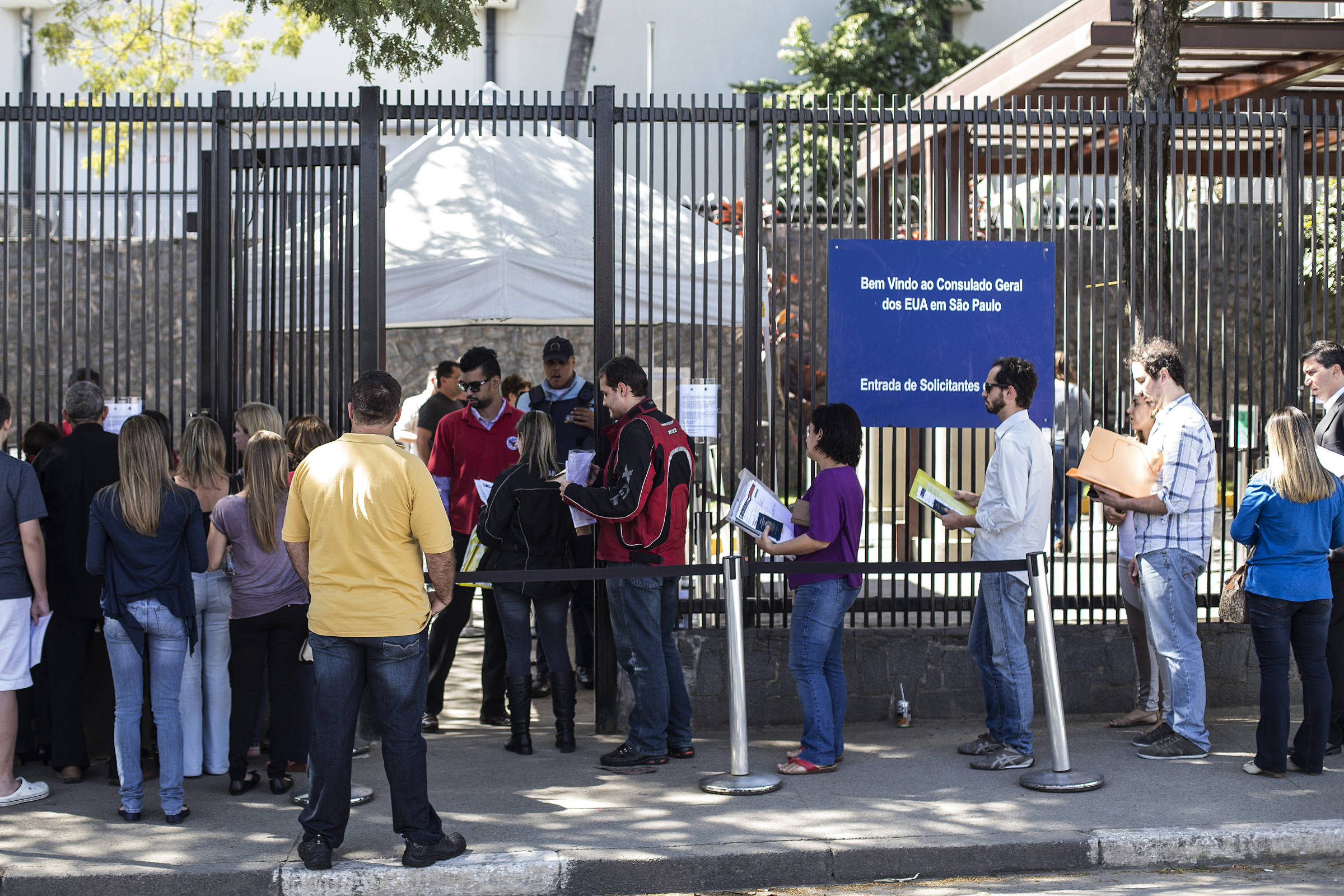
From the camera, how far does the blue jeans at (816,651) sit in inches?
227

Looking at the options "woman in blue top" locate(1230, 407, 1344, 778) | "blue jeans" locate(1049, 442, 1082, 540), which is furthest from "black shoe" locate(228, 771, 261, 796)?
"woman in blue top" locate(1230, 407, 1344, 778)

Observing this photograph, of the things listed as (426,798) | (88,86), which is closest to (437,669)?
(426,798)

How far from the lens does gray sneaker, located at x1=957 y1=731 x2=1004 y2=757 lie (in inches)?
239

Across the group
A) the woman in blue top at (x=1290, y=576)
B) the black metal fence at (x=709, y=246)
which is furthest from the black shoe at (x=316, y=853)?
the woman in blue top at (x=1290, y=576)

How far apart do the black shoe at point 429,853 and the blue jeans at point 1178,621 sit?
3.49 meters

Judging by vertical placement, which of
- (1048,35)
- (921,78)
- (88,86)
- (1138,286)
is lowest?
(1138,286)

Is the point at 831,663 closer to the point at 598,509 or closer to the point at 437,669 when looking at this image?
the point at 598,509

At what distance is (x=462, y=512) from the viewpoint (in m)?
6.95

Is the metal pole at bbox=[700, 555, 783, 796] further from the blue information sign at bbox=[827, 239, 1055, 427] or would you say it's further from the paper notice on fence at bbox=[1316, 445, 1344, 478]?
the paper notice on fence at bbox=[1316, 445, 1344, 478]

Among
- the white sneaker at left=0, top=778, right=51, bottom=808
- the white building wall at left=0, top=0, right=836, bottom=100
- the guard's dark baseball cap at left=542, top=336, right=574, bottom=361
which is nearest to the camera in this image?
the white sneaker at left=0, top=778, right=51, bottom=808

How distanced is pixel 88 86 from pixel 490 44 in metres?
9.50

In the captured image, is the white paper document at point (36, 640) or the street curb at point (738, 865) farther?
the white paper document at point (36, 640)

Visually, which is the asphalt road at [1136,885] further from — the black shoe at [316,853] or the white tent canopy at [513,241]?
the white tent canopy at [513,241]

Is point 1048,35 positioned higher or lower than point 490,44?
lower
